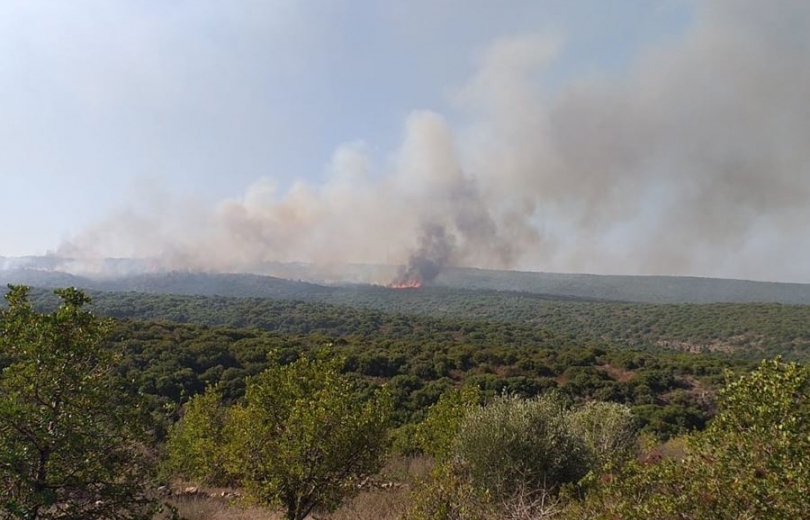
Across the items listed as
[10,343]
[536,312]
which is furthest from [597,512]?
[536,312]

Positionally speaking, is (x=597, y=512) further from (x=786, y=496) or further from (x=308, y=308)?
(x=308, y=308)

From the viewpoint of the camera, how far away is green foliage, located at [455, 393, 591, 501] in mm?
17531

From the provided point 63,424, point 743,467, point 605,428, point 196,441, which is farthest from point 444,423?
point 63,424

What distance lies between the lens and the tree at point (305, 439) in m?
15.5

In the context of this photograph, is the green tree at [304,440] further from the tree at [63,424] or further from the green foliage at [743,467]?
the green foliage at [743,467]

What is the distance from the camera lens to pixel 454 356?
6644cm

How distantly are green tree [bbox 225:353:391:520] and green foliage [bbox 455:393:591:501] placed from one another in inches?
159

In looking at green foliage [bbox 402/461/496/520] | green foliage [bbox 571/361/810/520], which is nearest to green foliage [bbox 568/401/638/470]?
green foliage [bbox 402/461/496/520]

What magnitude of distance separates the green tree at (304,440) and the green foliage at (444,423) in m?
10.4

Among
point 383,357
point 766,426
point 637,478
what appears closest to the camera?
point 766,426

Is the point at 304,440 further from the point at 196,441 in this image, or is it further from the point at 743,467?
the point at 196,441

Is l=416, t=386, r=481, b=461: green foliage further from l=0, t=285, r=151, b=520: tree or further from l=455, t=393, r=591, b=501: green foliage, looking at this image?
l=0, t=285, r=151, b=520: tree

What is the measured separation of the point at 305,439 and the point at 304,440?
6.4 inches

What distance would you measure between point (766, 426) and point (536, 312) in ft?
617
